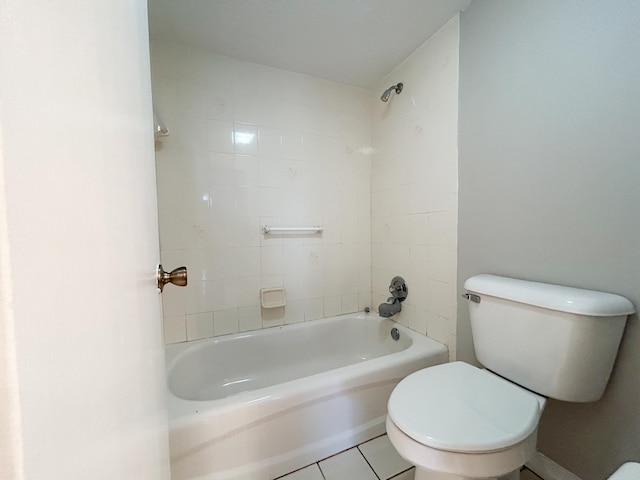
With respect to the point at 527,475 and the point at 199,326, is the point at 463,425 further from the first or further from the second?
the point at 199,326

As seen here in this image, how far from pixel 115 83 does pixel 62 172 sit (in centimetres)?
23

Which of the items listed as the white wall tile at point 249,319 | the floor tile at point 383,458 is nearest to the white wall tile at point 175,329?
the white wall tile at point 249,319

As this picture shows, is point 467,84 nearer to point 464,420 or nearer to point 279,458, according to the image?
point 464,420

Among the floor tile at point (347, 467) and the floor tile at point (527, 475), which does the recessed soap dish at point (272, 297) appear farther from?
the floor tile at point (527, 475)

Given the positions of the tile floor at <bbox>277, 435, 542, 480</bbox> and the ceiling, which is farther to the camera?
the ceiling

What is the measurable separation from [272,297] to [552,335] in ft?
4.37

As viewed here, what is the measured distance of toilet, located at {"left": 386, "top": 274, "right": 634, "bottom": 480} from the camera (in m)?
0.68

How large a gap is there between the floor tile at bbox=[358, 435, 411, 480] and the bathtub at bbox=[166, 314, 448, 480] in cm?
4

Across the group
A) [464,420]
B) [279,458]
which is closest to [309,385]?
[279,458]

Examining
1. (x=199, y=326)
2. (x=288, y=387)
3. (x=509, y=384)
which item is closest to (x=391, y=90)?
(x=509, y=384)

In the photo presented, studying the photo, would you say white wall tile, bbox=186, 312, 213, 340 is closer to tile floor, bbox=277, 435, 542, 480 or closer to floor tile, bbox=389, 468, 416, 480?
tile floor, bbox=277, 435, 542, 480

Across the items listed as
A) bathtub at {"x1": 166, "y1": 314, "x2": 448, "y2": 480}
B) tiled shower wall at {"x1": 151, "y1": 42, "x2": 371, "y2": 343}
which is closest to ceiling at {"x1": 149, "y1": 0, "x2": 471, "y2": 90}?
tiled shower wall at {"x1": 151, "y1": 42, "x2": 371, "y2": 343}

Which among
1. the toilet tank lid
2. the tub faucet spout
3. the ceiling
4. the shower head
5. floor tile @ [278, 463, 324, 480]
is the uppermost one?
the ceiling

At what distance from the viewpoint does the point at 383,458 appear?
44.0 inches
